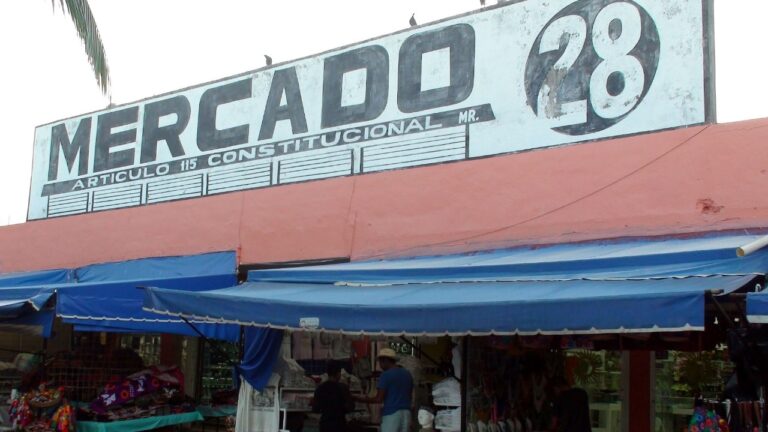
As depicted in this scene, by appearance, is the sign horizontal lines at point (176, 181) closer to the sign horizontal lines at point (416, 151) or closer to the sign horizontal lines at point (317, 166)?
the sign horizontal lines at point (317, 166)

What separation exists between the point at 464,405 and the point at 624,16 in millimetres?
4479

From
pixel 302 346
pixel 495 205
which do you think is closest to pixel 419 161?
pixel 495 205

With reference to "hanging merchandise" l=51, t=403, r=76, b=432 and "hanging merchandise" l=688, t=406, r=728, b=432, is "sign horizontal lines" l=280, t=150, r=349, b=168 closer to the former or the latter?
"hanging merchandise" l=51, t=403, r=76, b=432

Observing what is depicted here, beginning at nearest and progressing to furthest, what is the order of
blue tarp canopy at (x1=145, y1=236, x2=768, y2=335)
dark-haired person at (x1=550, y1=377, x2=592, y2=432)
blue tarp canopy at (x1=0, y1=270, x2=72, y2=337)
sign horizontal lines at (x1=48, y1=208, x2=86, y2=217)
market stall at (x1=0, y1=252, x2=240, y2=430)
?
blue tarp canopy at (x1=145, y1=236, x2=768, y2=335), dark-haired person at (x1=550, y1=377, x2=592, y2=432), market stall at (x1=0, y1=252, x2=240, y2=430), blue tarp canopy at (x1=0, y1=270, x2=72, y2=337), sign horizontal lines at (x1=48, y1=208, x2=86, y2=217)

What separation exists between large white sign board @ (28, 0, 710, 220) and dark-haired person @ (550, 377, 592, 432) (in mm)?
2742

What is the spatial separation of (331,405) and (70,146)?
8.58 metres

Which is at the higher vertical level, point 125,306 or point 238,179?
point 238,179

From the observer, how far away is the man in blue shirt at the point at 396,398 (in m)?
8.77

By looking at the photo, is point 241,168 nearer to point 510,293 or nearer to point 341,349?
point 341,349

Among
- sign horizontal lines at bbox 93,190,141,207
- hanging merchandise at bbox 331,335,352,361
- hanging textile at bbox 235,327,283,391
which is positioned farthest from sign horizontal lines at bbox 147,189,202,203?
hanging textile at bbox 235,327,283,391

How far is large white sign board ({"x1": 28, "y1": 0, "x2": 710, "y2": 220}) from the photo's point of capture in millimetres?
8812

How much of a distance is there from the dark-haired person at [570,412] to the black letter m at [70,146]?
9.76 m

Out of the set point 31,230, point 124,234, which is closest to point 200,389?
point 124,234

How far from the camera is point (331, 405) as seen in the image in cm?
914
